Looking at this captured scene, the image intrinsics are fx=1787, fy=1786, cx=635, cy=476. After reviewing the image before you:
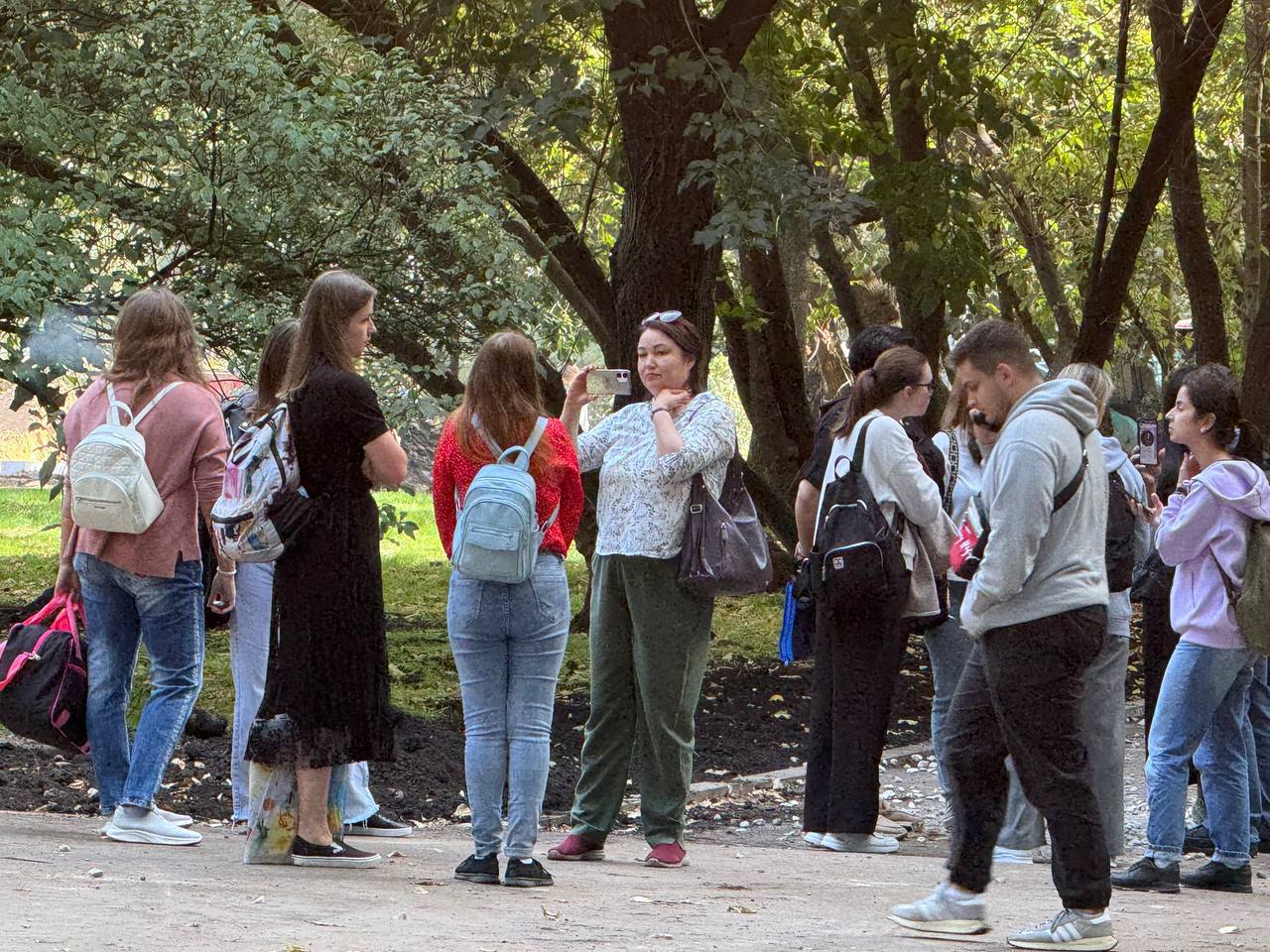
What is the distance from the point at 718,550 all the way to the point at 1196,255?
10.1 m

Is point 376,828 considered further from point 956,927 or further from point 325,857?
point 956,927

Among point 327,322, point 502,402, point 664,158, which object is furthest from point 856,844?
point 664,158

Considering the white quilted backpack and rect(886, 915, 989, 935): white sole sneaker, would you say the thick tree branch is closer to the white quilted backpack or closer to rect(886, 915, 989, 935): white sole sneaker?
the white quilted backpack

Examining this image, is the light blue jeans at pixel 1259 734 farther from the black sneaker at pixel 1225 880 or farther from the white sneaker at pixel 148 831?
the white sneaker at pixel 148 831

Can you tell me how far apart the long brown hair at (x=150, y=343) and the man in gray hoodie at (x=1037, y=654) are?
288 cm

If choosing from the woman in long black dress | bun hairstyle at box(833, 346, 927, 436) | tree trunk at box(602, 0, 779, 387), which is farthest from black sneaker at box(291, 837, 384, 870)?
tree trunk at box(602, 0, 779, 387)

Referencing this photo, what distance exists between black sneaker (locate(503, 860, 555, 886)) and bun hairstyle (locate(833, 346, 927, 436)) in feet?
7.15

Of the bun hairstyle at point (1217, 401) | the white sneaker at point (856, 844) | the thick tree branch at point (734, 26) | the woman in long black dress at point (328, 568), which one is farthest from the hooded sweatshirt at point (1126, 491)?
the thick tree branch at point (734, 26)

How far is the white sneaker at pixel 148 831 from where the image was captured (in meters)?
6.28

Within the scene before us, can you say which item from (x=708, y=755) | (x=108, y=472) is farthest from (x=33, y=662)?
(x=708, y=755)

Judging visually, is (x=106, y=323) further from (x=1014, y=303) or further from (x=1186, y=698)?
(x=1014, y=303)

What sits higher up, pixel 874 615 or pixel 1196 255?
pixel 1196 255

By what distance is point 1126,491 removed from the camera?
675cm

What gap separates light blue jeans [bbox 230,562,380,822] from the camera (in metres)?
6.60
